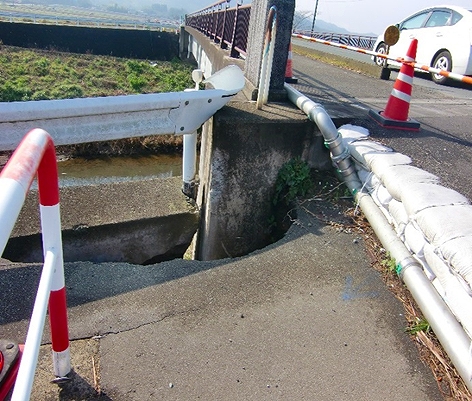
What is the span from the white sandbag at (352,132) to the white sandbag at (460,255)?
1805 millimetres

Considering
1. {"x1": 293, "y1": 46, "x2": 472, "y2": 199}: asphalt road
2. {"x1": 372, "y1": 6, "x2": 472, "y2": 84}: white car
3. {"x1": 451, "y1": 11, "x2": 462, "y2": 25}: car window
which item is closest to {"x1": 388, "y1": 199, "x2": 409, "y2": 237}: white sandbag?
{"x1": 293, "y1": 46, "x2": 472, "y2": 199}: asphalt road

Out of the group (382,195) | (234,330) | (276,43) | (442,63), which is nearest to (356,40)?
(442,63)

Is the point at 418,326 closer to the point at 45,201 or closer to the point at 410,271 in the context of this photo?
the point at 410,271

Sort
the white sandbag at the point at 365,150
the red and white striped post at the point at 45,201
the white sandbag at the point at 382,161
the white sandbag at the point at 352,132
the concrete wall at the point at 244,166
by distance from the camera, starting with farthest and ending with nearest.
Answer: the white sandbag at the point at 352,132 → the concrete wall at the point at 244,166 → the white sandbag at the point at 365,150 → the white sandbag at the point at 382,161 → the red and white striped post at the point at 45,201

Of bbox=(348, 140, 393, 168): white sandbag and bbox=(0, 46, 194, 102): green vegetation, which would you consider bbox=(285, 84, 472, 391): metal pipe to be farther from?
bbox=(0, 46, 194, 102): green vegetation

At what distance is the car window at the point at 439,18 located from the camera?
9.50 metres

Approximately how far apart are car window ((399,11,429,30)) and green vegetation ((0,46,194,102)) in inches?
384

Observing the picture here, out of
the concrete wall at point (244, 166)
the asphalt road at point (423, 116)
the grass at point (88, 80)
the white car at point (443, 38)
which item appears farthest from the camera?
the grass at point (88, 80)

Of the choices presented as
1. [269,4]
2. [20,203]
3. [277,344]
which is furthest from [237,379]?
[269,4]

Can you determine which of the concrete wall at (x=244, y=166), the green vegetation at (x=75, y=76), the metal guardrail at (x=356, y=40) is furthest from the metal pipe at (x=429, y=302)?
the metal guardrail at (x=356, y=40)

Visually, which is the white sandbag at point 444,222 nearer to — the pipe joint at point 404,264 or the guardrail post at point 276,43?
the pipe joint at point 404,264

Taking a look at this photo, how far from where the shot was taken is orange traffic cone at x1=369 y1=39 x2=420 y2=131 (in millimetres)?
4617

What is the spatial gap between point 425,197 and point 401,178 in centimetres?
35

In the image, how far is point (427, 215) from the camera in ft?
8.71
